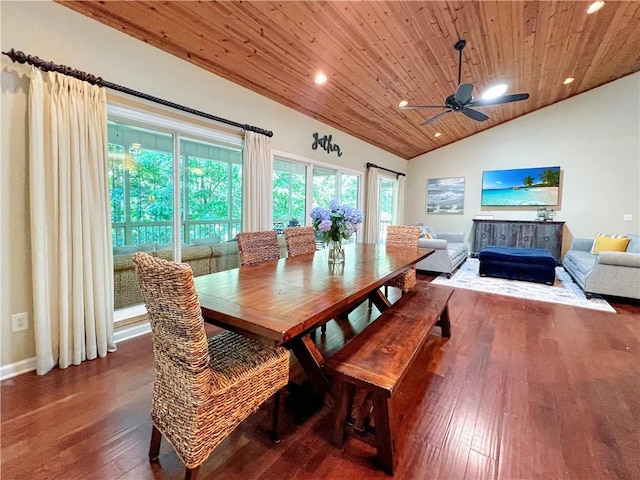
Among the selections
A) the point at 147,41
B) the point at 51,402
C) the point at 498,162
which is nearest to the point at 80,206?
the point at 51,402

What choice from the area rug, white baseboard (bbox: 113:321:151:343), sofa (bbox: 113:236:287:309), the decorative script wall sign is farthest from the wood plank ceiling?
the area rug

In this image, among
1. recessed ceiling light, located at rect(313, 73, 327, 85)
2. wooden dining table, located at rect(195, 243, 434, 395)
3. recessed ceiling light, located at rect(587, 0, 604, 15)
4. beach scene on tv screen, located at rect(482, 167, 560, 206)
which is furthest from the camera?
beach scene on tv screen, located at rect(482, 167, 560, 206)

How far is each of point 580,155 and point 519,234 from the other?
200cm

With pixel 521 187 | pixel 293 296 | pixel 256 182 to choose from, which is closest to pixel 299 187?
pixel 256 182

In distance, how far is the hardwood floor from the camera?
139 cm

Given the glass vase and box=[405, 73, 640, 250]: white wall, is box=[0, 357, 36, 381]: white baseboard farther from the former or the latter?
box=[405, 73, 640, 250]: white wall

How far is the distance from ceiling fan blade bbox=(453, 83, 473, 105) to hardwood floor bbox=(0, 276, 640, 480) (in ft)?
8.74

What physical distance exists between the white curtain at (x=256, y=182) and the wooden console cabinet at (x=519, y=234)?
18.0 ft

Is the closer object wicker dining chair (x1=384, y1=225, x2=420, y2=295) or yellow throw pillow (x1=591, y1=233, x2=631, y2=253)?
wicker dining chair (x1=384, y1=225, x2=420, y2=295)

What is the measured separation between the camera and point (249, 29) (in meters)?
2.60

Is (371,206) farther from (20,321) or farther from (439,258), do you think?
(20,321)

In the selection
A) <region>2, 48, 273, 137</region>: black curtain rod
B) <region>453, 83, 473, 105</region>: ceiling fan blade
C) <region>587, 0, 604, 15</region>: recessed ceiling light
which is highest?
<region>587, 0, 604, 15</region>: recessed ceiling light

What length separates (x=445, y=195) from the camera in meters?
7.76

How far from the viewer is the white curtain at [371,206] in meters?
6.24
